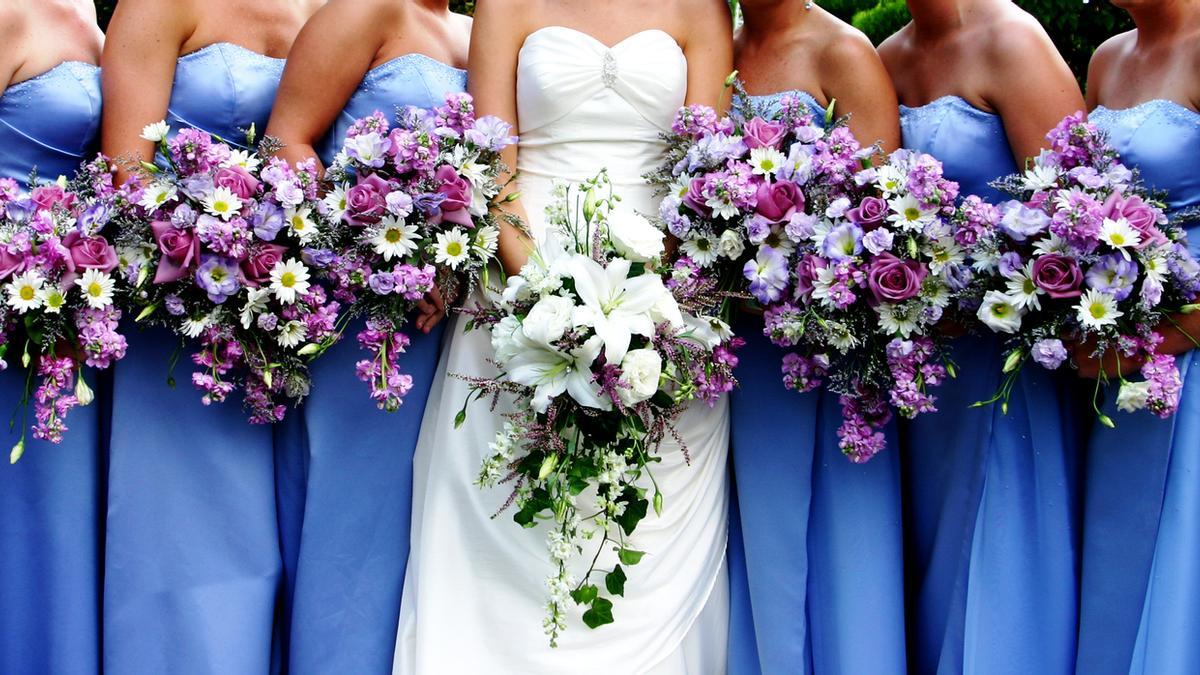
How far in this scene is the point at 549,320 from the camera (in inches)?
119

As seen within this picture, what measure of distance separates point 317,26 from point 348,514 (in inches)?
65.8

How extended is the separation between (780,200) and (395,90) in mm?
1383

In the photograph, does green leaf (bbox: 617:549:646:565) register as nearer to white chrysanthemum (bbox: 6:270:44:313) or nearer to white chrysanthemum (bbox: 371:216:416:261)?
white chrysanthemum (bbox: 371:216:416:261)

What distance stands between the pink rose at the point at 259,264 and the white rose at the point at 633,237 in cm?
107

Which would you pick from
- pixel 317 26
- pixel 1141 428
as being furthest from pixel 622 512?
pixel 317 26

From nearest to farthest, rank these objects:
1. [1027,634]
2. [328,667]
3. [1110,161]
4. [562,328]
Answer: [562,328], [1110,161], [1027,634], [328,667]

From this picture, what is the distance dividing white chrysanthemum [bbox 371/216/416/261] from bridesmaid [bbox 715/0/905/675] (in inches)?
46.0

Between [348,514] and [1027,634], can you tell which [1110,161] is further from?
[348,514]

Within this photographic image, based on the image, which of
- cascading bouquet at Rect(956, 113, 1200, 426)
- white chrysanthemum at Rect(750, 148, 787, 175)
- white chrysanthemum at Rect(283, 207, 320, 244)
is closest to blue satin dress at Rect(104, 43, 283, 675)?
white chrysanthemum at Rect(283, 207, 320, 244)

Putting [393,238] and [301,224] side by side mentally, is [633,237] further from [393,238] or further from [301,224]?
[301,224]

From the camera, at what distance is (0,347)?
342 centimetres

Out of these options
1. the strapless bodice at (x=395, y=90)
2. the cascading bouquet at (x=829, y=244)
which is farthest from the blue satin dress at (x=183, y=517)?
the cascading bouquet at (x=829, y=244)

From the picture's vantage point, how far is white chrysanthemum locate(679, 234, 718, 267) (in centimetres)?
352

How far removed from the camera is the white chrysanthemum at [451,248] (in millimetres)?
3479
